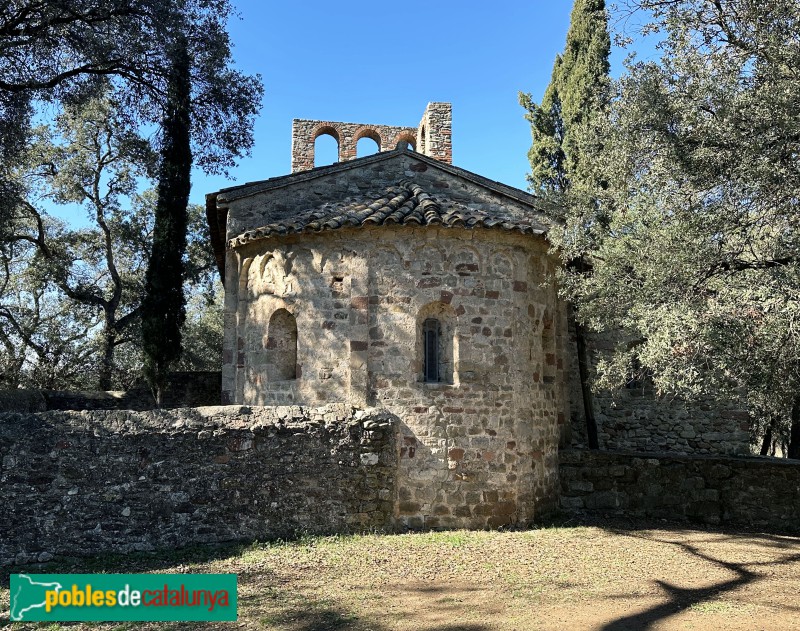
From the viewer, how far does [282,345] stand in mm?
11609

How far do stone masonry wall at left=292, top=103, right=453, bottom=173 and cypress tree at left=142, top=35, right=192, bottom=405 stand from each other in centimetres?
300

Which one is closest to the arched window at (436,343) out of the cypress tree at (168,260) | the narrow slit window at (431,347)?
the narrow slit window at (431,347)

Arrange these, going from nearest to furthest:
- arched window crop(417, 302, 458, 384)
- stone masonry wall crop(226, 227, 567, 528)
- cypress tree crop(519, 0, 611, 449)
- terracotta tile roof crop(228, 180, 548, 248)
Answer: stone masonry wall crop(226, 227, 567, 528) < terracotta tile roof crop(228, 180, 548, 248) < arched window crop(417, 302, 458, 384) < cypress tree crop(519, 0, 611, 449)

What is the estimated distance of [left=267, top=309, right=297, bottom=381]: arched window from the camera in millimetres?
11555

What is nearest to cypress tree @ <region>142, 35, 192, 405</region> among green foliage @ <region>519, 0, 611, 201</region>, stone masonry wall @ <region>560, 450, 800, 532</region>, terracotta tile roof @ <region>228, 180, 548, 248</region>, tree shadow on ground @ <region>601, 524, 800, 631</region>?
terracotta tile roof @ <region>228, 180, 548, 248</region>

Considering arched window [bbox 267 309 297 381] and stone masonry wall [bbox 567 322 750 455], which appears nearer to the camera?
arched window [bbox 267 309 297 381]

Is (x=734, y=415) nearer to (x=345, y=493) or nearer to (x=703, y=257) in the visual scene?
(x=703, y=257)

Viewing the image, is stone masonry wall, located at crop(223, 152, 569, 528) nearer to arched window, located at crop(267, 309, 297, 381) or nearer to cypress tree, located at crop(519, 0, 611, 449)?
arched window, located at crop(267, 309, 297, 381)

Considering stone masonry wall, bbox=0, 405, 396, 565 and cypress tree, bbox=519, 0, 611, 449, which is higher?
cypress tree, bbox=519, 0, 611, 449

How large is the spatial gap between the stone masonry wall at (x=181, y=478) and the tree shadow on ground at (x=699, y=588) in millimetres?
4059

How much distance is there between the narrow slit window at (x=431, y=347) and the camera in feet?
35.9

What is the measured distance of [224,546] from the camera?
28.7 feet

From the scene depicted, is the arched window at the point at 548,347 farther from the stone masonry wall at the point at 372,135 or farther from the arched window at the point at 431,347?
the stone masonry wall at the point at 372,135

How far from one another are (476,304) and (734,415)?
28.7ft
